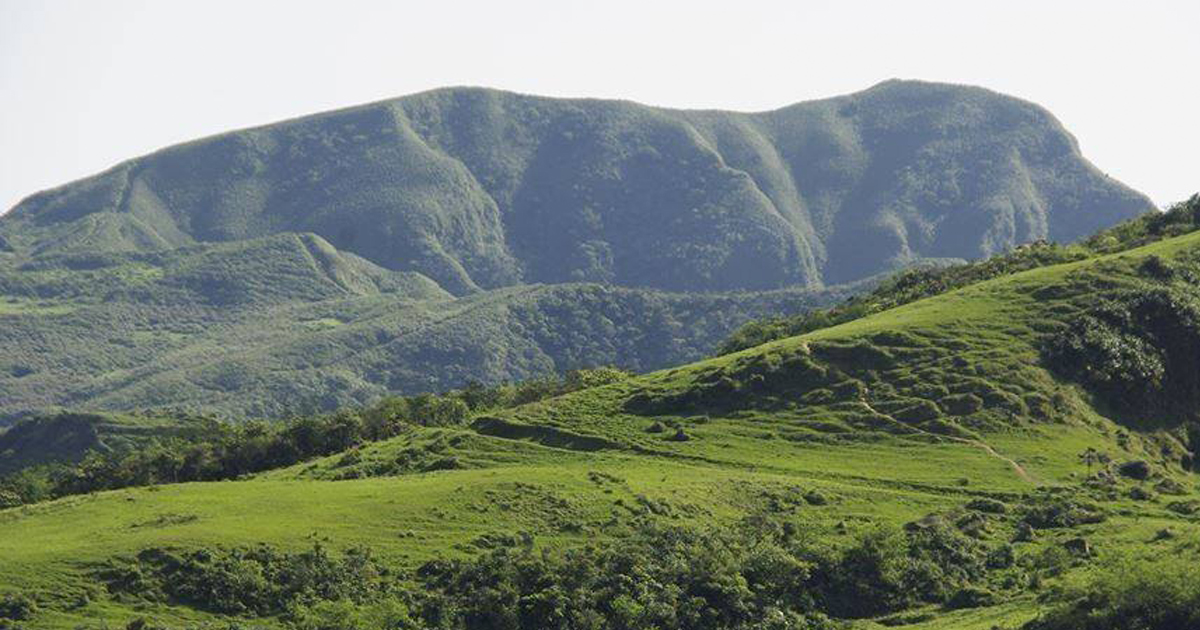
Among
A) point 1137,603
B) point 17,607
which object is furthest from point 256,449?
point 1137,603

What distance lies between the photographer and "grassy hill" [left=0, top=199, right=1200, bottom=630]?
99500 mm

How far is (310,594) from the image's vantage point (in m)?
102

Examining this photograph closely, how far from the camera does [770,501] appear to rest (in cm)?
12225

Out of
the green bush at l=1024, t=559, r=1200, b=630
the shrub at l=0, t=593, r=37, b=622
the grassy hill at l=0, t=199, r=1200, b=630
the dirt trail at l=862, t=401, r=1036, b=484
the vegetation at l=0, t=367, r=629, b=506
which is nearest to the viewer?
the green bush at l=1024, t=559, r=1200, b=630

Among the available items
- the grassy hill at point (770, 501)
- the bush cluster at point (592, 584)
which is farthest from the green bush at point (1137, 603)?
the bush cluster at point (592, 584)

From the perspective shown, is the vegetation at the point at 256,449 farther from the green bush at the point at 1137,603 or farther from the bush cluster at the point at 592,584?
the green bush at the point at 1137,603

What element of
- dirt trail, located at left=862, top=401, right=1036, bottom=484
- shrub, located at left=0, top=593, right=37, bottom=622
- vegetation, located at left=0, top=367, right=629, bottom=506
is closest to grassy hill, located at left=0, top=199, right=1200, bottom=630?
dirt trail, located at left=862, top=401, right=1036, bottom=484

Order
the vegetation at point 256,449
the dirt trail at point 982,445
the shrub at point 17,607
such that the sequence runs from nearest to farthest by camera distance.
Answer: the shrub at point 17,607 < the dirt trail at point 982,445 < the vegetation at point 256,449

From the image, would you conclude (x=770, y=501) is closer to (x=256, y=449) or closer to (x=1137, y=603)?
(x=1137, y=603)

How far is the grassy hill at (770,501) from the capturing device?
9950 centimetres

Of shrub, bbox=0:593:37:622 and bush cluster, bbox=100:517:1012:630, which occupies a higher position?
shrub, bbox=0:593:37:622

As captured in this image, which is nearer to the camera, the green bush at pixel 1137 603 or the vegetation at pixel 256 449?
the green bush at pixel 1137 603

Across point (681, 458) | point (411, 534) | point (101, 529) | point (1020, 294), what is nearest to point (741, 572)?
point (411, 534)

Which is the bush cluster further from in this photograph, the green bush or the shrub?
the green bush
